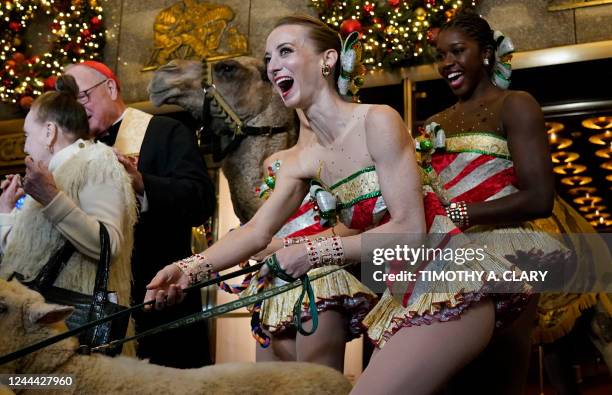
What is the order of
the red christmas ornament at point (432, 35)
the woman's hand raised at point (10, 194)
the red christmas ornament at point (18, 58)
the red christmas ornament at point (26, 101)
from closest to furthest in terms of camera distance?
the woman's hand raised at point (10, 194)
the red christmas ornament at point (432, 35)
the red christmas ornament at point (26, 101)
the red christmas ornament at point (18, 58)

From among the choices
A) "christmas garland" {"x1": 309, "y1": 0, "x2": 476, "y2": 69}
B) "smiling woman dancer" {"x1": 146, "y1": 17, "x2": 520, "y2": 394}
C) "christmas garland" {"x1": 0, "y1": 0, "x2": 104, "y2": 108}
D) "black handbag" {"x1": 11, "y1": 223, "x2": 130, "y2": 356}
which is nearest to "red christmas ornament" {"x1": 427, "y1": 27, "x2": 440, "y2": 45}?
"christmas garland" {"x1": 309, "y1": 0, "x2": 476, "y2": 69}

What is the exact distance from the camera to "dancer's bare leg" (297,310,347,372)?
113 inches

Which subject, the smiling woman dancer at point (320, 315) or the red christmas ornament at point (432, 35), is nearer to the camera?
the smiling woman dancer at point (320, 315)

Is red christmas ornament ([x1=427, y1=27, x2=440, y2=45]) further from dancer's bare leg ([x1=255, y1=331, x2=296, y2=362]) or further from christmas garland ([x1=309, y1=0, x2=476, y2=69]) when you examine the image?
dancer's bare leg ([x1=255, y1=331, x2=296, y2=362])

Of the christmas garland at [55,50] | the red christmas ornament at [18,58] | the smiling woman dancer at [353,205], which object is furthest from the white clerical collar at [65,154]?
the red christmas ornament at [18,58]

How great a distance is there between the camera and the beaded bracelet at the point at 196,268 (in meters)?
2.51

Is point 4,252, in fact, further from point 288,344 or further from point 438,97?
point 438,97

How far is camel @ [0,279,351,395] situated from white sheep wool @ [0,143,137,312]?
0.52m

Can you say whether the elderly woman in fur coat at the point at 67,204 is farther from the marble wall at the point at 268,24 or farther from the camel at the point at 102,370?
the marble wall at the point at 268,24

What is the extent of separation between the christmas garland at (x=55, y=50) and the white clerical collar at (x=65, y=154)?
434cm

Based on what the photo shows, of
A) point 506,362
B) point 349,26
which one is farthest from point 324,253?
point 349,26

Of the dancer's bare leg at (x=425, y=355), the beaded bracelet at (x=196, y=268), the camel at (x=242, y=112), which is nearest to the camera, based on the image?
the dancer's bare leg at (x=425, y=355)

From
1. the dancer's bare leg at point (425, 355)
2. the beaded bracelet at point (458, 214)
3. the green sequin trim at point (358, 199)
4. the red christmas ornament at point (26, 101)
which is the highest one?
the red christmas ornament at point (26, 101)

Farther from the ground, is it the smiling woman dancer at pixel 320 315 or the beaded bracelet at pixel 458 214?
the beaded bracelet at pixel 458 214
